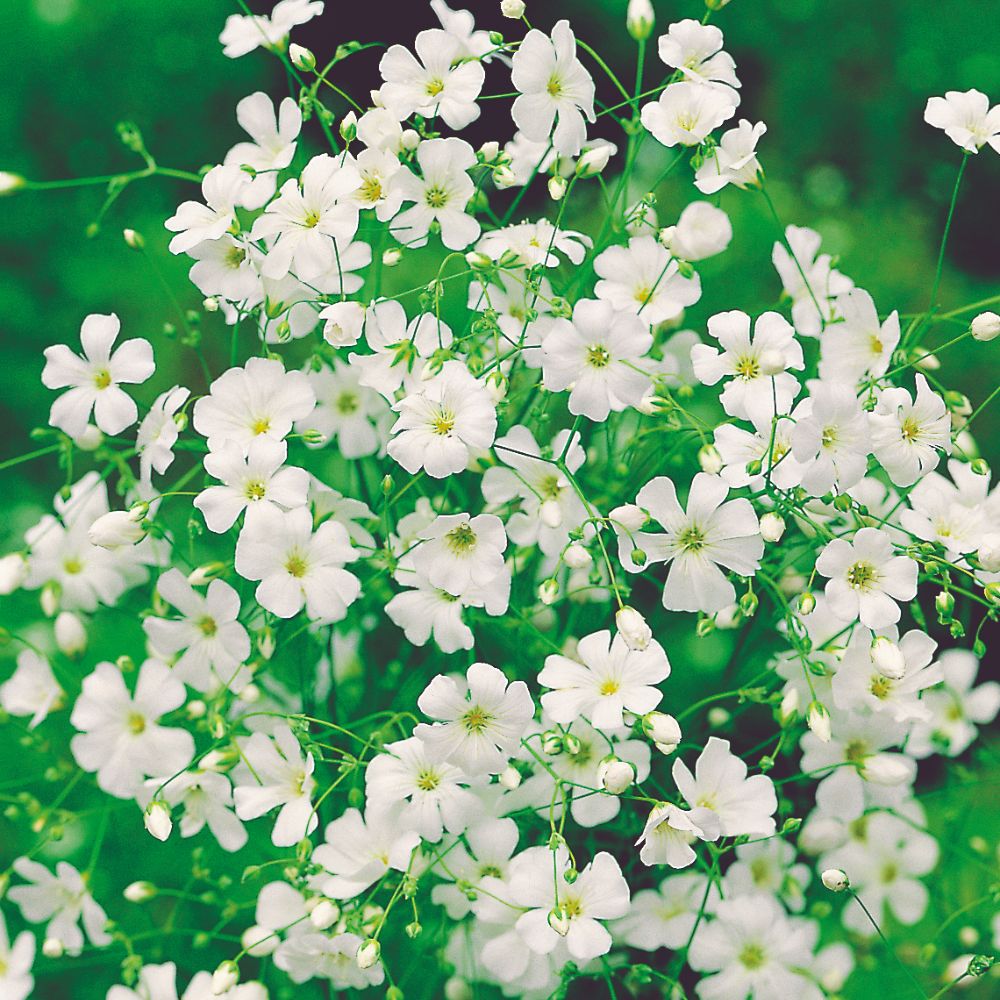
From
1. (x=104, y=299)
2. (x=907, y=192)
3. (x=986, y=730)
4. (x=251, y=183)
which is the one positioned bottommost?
(x=986, y=730)

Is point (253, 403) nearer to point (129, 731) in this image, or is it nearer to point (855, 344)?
point (129, 731)

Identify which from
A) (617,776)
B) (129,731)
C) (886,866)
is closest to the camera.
→ (617,776)

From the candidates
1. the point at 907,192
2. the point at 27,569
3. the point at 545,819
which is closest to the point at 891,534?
the point at 545,819

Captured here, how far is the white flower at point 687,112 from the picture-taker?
1.68ft

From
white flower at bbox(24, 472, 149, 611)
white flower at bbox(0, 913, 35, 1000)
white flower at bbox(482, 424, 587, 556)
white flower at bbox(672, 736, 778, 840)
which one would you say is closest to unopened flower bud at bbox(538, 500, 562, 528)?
white flower at bbox(482, 424, 587, 556)

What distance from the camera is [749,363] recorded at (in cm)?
50

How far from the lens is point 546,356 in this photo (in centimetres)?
46

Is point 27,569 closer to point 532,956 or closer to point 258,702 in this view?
point 258,702

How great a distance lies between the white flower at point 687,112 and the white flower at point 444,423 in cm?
14

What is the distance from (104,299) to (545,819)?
1031 millimetres

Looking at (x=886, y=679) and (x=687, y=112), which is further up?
(x=687, y=112)

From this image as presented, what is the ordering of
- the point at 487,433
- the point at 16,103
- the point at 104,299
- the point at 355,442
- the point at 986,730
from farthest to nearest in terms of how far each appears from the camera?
the point at 16,103 < the point at 104,299 < the point at 986,730 < the point at 355,442 < the point at 487,433

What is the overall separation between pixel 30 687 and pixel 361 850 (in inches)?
8.7

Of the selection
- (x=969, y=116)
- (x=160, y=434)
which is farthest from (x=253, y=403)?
(x=969, y=116)
